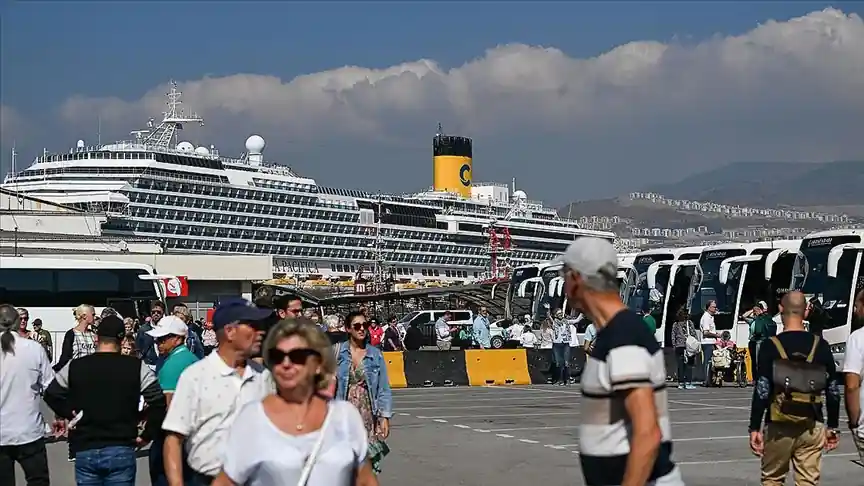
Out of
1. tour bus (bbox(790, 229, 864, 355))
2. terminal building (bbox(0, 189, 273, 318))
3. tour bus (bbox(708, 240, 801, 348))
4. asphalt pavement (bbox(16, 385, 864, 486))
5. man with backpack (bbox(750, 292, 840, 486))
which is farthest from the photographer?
terminal building (bbox(0, 189, 273, 318))

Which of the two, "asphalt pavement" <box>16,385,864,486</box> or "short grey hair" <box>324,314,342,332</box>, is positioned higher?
"short grey hair" <box>324,314,342,332</box>

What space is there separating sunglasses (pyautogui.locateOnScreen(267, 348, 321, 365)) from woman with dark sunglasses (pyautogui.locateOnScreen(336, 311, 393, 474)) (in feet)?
14.0

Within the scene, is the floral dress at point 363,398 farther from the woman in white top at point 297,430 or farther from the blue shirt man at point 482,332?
the blue shirt man at point 482,332

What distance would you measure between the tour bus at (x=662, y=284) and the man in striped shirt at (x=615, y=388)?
28.4 m

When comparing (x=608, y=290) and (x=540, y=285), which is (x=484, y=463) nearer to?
(x=608, y=290)

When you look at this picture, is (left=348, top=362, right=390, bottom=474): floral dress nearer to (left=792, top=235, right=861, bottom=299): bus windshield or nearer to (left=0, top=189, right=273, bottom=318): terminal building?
(left=792, top=235, right=861, bottom=299): bus windshield

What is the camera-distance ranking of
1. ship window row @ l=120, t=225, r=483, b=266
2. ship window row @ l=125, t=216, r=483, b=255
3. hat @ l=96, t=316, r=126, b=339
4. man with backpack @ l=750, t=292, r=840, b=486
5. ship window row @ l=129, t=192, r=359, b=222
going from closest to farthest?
hat @ l=96, t=316, r=126, b=339, man with backpack @ l=750, t=292, r=840, b=486, ship window row @ l=129, t=192, r=359, b=222, ship window row @ l=125, t=216, r=483, b=255, ship window row @ l=120, t=225, r=483, b=266

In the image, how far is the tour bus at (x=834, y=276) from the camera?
A: 85.7 ft

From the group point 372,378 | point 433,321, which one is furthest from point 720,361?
point 433,321

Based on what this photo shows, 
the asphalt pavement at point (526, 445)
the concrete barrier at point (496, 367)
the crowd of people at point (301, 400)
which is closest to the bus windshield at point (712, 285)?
the concrete barrier at point (496, 367)

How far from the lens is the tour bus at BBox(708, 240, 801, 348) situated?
30.3 meters

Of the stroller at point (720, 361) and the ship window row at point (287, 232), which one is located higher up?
Answer: the ship window row at point (287, 232)

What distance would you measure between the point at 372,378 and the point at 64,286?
984 inches

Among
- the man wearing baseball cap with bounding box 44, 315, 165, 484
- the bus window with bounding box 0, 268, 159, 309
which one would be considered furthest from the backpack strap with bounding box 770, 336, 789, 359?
the bus window with bounding box 0, 268, 159, 309
